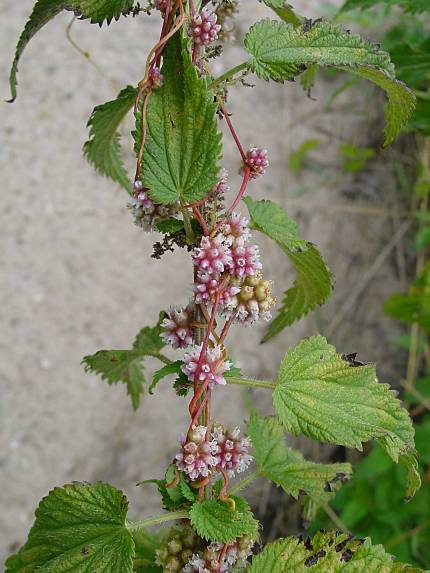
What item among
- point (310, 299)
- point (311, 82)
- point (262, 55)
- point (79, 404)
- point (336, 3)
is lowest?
point (310, 299)

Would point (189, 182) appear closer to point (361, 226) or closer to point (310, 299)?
point (310, 299)

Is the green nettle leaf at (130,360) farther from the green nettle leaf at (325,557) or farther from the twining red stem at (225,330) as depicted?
the green nettle leaf at (325,557)

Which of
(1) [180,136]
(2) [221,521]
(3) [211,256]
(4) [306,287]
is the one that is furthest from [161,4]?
(2) [221,521]

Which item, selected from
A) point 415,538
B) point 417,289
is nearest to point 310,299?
point 417,289

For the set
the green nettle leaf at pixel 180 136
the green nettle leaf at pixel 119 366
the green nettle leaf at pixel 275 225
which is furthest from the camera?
the green nettle leaf at pixel 119 366

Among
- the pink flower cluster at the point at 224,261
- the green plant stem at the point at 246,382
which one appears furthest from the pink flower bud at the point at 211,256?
the green plant stem at the point at 246,382

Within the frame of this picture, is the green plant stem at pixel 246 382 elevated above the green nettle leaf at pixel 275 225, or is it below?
below
